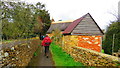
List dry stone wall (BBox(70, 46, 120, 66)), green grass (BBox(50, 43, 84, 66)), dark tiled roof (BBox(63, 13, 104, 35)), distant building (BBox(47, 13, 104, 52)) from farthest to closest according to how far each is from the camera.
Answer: dark tiled roof (BBox(63, 13, 104, 35)) < distant building (BBox(47, 13, 104, 52)) < green grass (BBox(50, 43, 84, 66)) < dry stone wall (BBox(70, 46, 120, 66))

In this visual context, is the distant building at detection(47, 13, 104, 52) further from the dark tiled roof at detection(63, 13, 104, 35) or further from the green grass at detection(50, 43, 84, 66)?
the green grass at detection(50, 43, 84, 66)

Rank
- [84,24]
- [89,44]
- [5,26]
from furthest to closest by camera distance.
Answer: [84,24]
[89,44]
[5,26]

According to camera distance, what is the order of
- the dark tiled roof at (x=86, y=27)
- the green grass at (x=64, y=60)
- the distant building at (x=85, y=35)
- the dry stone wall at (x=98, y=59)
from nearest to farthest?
the dry stone wall at (x=98, y=59) → the green grass at (x=64, y=60) → the distant building at (x=85, y=35) → the dark tiled roof at (x=86, y=27)

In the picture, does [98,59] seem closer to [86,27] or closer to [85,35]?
[85,35]

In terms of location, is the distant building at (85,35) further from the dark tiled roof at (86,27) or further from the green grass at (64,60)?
the green grass at (64,60)

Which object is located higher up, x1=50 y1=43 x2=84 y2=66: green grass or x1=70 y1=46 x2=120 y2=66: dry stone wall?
x1=70 y1=46 x2=120 y2=66: dry stone wall

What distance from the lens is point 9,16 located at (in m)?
9.40

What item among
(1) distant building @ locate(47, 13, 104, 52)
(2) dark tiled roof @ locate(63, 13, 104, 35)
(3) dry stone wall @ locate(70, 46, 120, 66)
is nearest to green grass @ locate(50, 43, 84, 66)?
(3) dry stone wall @ locate(70, 46, 120, 66)

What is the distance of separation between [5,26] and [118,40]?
48.0ft

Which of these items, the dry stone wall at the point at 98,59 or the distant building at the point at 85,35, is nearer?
the dry stone wall at the point at 98,59

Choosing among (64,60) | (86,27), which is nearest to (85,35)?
(86,27)

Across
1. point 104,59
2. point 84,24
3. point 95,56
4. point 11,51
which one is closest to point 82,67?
point 95,56

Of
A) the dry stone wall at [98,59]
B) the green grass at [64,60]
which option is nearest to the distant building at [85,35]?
the green grass at [64,60]

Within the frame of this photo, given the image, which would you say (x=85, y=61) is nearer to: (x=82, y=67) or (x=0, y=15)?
(x=82, y=67)
